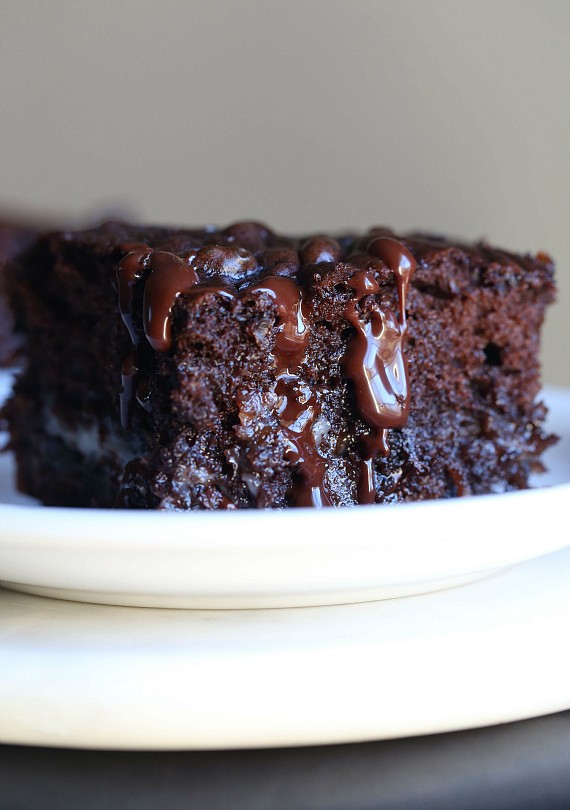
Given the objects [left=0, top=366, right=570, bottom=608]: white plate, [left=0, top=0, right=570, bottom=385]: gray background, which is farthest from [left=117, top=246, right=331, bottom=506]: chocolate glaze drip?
[left=0, top=0, right=570, bottom=385]: gray background

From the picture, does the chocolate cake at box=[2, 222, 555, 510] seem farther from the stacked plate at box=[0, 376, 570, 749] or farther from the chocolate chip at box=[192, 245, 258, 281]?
the stacked plate at box=[0, 376, 570, 749]

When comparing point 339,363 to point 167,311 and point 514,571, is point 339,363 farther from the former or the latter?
point 514,571

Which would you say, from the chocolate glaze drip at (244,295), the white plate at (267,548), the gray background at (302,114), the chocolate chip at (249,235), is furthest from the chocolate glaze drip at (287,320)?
the gray background at (302,114)

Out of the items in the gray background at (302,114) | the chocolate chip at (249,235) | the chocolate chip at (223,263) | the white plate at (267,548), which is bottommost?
the white plate at (267,548)

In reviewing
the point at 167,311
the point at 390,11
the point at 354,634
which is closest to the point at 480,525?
the point at 354,634

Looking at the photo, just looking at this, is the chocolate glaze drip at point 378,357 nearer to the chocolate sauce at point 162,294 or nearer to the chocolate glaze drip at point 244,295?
the chocolate glaze drip at point 244,295

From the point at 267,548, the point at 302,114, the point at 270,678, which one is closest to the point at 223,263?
the point at 267,548
